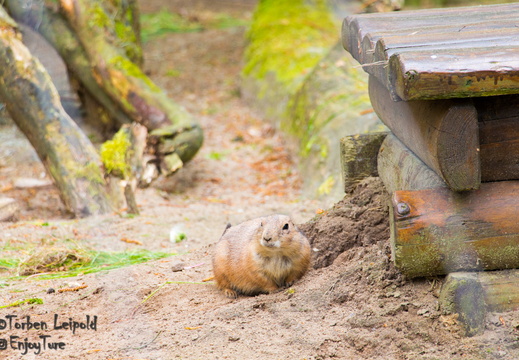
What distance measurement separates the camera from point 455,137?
8.85 feet

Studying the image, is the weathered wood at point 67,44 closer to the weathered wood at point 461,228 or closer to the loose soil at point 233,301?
the loose soil at point 233,301

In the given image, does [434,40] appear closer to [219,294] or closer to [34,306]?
[219,294]

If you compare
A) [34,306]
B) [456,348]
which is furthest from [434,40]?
[34,306]

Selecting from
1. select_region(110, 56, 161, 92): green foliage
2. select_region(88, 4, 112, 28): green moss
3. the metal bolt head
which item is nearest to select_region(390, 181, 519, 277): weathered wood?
the metal bolt head

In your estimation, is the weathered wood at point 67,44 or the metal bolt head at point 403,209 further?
the weathered wood at point 67,44

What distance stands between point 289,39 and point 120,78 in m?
3.73

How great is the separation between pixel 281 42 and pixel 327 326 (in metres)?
8.41

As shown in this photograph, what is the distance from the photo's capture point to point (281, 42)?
10.9m

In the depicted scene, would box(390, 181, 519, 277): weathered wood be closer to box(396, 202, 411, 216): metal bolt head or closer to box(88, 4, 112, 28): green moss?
box(396, 202, 411, 216): metal bolt head

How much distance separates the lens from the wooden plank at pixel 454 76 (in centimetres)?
245

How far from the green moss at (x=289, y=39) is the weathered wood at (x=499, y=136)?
6.21 metres

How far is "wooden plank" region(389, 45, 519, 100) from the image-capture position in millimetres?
2451

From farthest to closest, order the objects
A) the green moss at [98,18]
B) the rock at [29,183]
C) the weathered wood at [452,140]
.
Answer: the green moss at [98,18] < the rock at [29,183] < the weathered wood at [452,140]

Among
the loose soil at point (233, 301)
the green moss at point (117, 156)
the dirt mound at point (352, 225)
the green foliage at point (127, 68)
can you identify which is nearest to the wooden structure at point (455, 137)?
the loose soil at point (233, 301)
